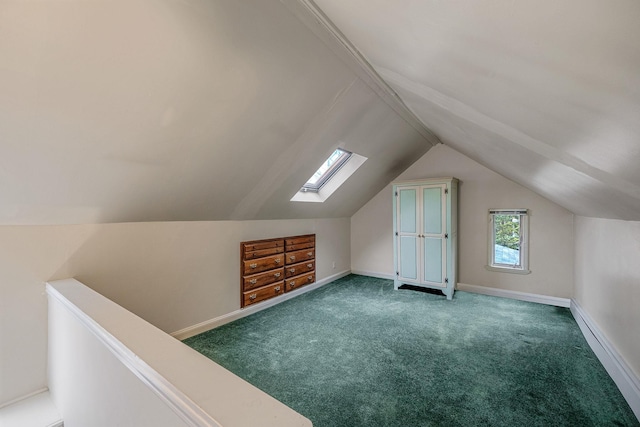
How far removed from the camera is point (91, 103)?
144 cm

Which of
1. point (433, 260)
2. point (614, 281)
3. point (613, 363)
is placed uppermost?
point (614, 281)

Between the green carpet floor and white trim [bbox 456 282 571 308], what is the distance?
0.58ft

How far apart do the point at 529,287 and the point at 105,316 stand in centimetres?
471

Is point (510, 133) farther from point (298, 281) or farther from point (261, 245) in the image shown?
point (298, 281)

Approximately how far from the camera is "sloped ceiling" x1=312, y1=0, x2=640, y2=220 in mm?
616

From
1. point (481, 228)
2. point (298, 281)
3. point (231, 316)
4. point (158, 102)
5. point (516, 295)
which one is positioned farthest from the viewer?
point (481, 228)

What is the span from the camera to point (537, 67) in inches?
33.0

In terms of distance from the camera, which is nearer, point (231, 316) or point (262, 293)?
point (231, 316)

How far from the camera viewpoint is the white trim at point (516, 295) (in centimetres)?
361

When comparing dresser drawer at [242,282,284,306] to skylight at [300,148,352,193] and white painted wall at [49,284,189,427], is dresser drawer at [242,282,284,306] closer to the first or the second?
skylight at [300,148,352,193]

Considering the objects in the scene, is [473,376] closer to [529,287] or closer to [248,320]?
[248,320]

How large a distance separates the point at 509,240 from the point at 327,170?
2854 millimetres

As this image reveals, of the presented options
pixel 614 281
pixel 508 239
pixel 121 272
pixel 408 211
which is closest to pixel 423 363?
pixel 614 281

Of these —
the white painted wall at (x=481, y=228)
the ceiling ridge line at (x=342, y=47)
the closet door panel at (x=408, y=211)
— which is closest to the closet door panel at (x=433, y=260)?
the closet door panel at (x=408, y=211)
